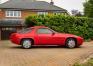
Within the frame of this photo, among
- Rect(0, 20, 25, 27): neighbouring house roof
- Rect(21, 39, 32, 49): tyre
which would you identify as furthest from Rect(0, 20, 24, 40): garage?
Rect(21, 39, 32, 49): tyre

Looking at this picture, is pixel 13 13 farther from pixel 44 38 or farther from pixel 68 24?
pixel 44 38

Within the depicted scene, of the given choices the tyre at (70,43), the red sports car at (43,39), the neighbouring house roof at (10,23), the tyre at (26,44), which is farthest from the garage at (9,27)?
the tyre at (70,43)

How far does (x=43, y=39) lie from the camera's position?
24.2 metres

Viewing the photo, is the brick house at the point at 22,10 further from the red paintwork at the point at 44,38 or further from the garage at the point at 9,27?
the red paintwork at the point at 44,38

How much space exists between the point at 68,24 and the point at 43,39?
997cm

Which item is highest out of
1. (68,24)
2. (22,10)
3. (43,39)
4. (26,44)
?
(22,10)

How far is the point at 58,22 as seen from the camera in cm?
3391

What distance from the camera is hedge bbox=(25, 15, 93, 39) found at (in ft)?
111

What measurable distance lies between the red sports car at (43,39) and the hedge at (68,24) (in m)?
9.22

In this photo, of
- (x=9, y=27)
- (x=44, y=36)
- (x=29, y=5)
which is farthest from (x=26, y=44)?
(x=29, y=5)

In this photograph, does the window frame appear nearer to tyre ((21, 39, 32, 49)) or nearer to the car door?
the car door

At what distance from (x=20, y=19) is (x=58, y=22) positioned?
21.5 m

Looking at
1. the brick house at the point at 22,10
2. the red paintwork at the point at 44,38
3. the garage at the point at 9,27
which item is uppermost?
the brick house at the point at 22,10

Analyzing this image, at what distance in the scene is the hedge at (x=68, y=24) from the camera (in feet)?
111
